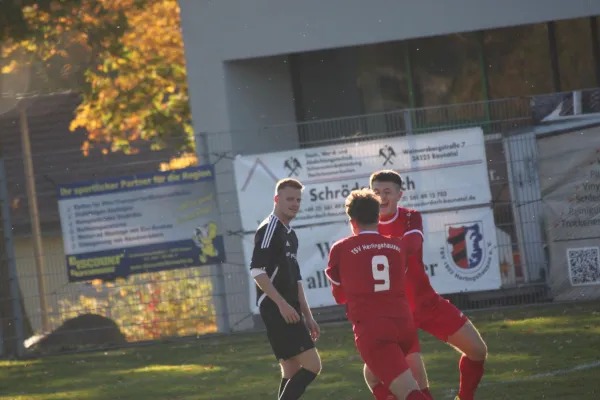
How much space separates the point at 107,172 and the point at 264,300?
28.3ft

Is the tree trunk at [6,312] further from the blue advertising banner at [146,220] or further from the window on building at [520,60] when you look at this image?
the window on building at [520,60]

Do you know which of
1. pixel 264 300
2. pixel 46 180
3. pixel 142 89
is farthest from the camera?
pixel 142 89

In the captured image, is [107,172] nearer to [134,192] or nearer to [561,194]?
[134,192]

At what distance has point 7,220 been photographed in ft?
52.1

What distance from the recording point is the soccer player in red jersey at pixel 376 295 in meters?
7.38

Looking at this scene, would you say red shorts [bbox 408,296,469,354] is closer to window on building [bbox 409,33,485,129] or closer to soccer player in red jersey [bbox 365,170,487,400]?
soccer player in red jersey [bbox 365,170,487,400]

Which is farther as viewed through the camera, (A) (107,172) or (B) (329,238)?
(A) (107,172)

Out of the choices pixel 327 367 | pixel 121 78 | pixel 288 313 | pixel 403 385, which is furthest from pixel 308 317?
pixel 121 78

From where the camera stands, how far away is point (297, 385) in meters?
8.49

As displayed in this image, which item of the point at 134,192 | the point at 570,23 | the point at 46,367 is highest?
the point at 570,23

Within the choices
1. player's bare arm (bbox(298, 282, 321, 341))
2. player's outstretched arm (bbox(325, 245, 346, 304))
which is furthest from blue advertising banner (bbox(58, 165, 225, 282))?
player's outstretched arm (bbox(325, 245, 346, 304))

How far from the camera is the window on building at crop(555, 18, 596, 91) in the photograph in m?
18.1

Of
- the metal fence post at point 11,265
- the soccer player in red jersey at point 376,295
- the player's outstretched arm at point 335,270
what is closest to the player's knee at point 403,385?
the soccer player in red jersey at point 376,295

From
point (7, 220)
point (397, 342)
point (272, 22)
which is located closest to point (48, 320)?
point (7, 220)
